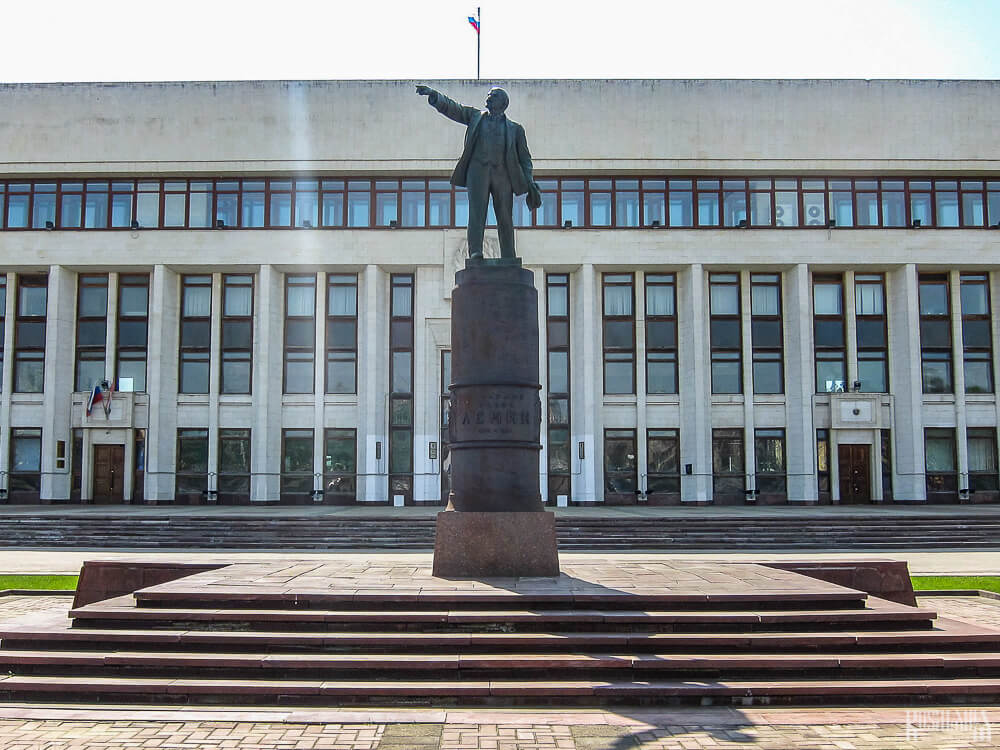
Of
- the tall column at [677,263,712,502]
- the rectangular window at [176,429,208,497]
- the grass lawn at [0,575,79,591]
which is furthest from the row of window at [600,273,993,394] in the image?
the grass lawn at [0,575,79,591]

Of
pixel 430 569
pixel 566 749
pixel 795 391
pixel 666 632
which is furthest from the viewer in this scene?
pixel 795 391

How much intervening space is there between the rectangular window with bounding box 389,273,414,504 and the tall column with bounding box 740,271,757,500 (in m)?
12.8

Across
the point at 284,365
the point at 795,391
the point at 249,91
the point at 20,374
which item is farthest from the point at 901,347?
the point at 20,374

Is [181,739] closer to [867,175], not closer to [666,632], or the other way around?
[666,632]

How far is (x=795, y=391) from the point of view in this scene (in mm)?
34250

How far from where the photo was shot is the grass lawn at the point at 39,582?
1532cm

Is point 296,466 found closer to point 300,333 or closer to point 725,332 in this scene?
point 300,333

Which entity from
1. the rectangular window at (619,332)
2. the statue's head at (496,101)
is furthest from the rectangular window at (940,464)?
the statue's head at (496,101)

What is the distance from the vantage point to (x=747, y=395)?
113 ft

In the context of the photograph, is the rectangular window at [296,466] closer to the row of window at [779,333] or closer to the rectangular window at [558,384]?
the rectangular window at [558,384]

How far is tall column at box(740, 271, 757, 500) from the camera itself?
34.3 metres

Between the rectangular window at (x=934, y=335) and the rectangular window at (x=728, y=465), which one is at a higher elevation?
the rectangular window at (x=934, y=335)

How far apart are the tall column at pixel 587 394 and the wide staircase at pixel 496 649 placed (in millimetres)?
23721

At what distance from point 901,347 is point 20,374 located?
33986 mm
